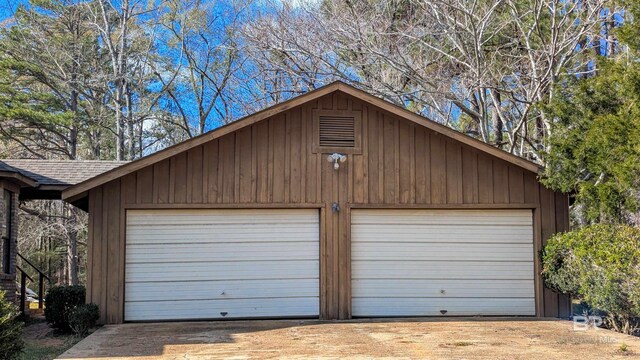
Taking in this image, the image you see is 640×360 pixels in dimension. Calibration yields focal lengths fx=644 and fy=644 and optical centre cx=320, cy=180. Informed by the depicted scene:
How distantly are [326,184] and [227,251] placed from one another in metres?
2.09

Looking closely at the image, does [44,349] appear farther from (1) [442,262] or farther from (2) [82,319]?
(1) [442,262]

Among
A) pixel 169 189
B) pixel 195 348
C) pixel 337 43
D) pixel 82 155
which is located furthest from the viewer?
pixel 82 155

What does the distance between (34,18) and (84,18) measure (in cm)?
187

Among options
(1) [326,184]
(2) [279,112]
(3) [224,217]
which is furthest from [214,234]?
(2) [279,112]

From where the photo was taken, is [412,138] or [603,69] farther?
[412,138]

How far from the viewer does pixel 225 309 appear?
36.7ft

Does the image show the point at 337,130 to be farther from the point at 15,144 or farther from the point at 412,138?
the point at 15,144

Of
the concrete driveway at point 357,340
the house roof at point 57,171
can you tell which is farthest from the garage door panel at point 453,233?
the house roof at point 57,171

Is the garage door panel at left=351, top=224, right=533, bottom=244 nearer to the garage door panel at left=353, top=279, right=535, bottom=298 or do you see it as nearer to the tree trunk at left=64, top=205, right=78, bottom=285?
the garage door panel at left=353, top=279, right=535, bottom=298

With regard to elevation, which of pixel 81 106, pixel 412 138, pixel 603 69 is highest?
pixel 81 106

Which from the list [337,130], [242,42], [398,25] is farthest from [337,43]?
[337,130]

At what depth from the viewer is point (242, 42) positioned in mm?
21953

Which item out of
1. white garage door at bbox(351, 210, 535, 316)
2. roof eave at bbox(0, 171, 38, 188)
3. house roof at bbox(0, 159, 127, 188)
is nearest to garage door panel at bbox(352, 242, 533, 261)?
white garage door at bbox(351, 210, 535, 316)

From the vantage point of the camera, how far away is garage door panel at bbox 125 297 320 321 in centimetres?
1103
